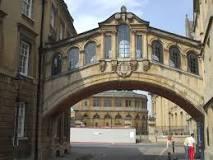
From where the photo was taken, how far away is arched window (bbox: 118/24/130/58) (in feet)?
78.9

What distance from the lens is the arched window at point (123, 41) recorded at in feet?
78.9

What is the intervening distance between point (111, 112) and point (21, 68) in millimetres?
84029

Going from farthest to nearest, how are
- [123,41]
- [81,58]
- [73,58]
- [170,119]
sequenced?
1. [170,119]
2. [73,58]
3. [81,58]
4. [123,41]

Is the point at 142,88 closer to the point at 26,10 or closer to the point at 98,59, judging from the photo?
the point at 98,59

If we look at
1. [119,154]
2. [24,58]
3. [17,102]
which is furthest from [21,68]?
[119,154]

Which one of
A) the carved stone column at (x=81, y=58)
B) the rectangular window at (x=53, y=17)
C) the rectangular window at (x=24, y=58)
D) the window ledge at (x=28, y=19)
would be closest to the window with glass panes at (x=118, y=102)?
the rectangular window at (x=53, y=17)

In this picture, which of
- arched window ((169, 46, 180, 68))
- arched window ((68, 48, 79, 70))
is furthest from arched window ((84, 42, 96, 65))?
arched window ((169, 46, 180, 68))

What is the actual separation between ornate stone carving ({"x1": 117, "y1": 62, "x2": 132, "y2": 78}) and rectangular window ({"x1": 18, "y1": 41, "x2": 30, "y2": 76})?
17.6ft

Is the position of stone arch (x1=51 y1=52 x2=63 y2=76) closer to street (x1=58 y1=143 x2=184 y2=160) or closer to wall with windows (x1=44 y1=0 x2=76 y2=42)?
wall with windows (x1=44 y1=0 x2=76 y2=42)

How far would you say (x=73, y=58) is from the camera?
24.7 metres

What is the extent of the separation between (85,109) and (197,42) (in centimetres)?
8301

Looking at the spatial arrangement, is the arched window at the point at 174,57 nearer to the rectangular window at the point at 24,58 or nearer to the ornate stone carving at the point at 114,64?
Answer: the ornate stone carving at the point at 114,64

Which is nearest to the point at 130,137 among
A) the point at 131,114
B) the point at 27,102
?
the point at 131,114

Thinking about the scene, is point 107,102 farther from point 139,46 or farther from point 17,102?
point 17,102
